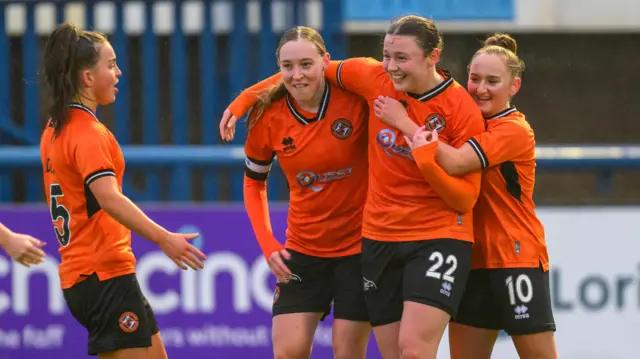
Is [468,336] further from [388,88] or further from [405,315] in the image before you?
[388,88]

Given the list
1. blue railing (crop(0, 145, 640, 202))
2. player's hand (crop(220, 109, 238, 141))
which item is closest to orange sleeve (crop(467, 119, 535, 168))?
player's hand (crop(220, 109, 238, 141))

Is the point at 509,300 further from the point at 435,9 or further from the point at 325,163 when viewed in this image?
the point at 435,9

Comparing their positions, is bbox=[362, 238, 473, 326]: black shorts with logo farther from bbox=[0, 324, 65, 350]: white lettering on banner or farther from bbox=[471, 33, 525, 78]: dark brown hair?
bbox=[0, 324, 65, 350]: white lettering on banner

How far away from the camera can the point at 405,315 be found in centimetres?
493

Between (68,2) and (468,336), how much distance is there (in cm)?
405

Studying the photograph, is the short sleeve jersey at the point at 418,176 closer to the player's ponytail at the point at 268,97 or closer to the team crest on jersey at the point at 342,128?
the team crest on jersey at the point at 342,128

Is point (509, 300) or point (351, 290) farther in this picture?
point (351, 290)

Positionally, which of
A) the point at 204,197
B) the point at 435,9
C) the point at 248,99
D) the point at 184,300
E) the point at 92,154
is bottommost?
the point at 184,300

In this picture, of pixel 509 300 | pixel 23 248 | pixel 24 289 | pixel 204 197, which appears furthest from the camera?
pixel 204 197

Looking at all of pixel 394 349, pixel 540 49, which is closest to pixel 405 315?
pixel 394 349

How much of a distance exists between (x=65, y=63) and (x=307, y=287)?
5.11 feet

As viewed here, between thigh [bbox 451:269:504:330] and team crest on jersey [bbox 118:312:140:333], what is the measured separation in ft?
5.02

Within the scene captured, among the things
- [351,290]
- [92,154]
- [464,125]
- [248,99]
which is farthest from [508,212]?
[92,154]

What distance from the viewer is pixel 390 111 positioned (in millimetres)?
4953
